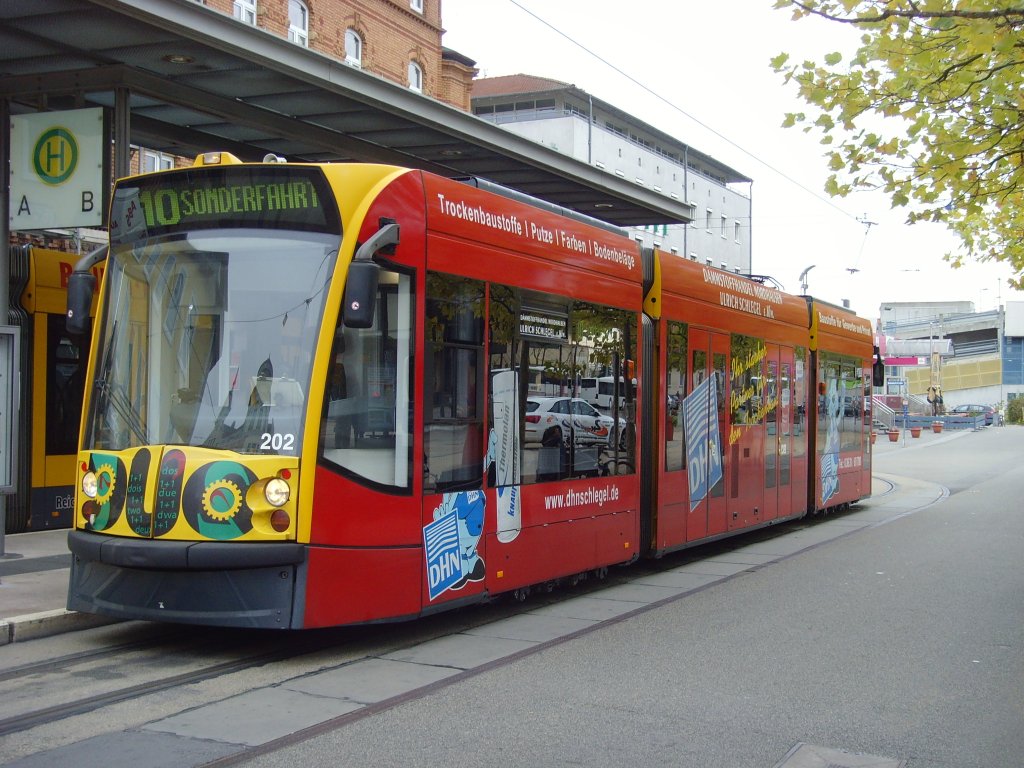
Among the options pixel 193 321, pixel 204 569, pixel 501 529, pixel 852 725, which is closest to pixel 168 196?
pixel 193 321

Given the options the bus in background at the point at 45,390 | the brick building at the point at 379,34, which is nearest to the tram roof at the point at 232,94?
the bus in background at the point at 45,390

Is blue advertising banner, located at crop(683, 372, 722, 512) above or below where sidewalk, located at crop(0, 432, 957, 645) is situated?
above

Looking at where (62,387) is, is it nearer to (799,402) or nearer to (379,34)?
(799,402)

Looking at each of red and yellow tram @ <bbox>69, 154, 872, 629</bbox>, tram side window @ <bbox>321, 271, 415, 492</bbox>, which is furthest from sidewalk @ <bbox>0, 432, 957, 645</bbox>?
tram side window @ <bbox>321, 271, 415, 492</bbox>

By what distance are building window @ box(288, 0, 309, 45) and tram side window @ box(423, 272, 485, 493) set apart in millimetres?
18210

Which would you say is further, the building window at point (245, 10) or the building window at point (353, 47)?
the building window at point (353, 47)

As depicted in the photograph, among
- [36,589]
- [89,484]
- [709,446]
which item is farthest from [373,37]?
[89,484]

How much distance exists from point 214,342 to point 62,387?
6.41m

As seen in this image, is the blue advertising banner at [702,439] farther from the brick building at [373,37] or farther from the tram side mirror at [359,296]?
the brick building at [373,37]

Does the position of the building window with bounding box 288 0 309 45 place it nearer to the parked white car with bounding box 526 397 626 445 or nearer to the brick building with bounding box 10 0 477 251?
the brick building with bounding box 10 0 477 251

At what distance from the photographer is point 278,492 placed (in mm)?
6938

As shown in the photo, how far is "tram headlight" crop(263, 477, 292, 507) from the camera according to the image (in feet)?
22.7

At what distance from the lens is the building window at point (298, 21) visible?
80.8 ft

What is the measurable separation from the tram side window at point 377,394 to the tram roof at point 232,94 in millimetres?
4089
